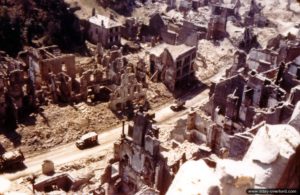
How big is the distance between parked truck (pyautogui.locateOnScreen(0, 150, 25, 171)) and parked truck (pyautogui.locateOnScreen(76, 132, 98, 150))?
6870 millimetres

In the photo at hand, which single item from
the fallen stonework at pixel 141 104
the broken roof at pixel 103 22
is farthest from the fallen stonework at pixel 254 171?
the broken roof at pixel 103 22

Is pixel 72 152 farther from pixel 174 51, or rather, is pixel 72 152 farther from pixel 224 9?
pixel 224 9

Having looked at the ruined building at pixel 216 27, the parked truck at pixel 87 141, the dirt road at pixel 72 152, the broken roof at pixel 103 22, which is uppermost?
the broken roof at pixel 103 22

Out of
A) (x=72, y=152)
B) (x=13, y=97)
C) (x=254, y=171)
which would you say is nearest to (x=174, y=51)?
(x=72, y=152)

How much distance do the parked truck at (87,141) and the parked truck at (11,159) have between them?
687cm

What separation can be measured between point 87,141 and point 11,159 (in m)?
8.98

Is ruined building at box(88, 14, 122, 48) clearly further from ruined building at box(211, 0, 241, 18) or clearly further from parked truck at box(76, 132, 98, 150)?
parked truck at box(76, 132, 98, 150)

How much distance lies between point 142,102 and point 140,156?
22.7 m

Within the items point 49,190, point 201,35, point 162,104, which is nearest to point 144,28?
point 201,35

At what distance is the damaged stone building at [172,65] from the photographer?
208ft

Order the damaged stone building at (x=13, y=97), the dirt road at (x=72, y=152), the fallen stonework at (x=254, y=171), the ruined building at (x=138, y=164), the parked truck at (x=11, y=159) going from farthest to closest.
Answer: the damaged stone building at (x=13, y=97) → the dirt road at (x=72, y=152) → the parked truck at (x=11, y=159) → the ruined building at (x=138, y=164) → the fallen stonework at (x=254, y=171)

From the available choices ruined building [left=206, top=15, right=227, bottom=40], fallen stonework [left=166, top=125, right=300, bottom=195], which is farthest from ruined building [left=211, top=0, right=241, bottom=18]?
fallen stonework [left=166, top=125, right=300, bottom=195]

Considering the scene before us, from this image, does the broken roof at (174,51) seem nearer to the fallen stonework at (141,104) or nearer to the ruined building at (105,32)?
the fallen stonework at (141,104)

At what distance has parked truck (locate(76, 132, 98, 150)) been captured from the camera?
50.3 meters
